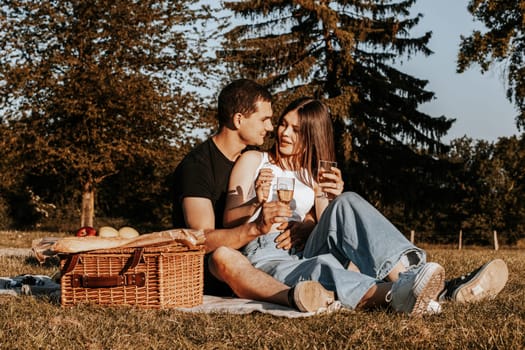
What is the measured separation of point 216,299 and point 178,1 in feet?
55.0

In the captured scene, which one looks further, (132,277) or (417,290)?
(132,277)

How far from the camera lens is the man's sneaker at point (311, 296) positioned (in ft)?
12.5

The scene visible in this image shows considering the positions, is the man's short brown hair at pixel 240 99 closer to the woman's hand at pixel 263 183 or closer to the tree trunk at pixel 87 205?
the woman's hand at pixel 263 183

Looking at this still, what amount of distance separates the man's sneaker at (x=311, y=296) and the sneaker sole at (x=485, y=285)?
104 cm

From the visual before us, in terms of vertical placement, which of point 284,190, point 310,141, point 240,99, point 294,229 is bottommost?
point 294,229

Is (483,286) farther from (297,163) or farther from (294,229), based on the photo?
(297,163)

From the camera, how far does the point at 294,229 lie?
4676 mm

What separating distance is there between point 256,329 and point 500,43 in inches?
715

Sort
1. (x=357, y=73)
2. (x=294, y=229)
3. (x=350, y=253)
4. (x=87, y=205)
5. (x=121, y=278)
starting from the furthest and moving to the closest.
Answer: (x=357, y=73), (x=87, y=205), (x=294, y=229), (x=121, y=278), (x=350, y=253)

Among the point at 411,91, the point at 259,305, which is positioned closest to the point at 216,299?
the point at 259,305

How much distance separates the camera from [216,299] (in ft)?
15.4

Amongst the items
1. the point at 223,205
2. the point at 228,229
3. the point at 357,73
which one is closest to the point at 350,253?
the point at 228,229

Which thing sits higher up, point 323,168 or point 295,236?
point 323,168

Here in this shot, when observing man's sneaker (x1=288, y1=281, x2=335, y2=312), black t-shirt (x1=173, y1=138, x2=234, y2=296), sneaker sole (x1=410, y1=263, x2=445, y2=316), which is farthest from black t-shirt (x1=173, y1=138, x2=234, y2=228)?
sneaker sole (x1=410, y1=263, x2=445, y2=316)
